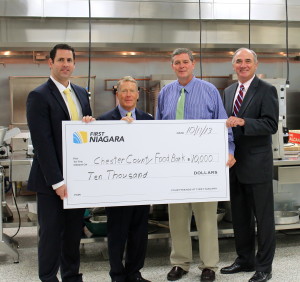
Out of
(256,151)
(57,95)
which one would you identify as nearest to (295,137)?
(256,151)

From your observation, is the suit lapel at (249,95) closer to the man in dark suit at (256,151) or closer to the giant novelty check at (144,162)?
the man in dark suit at (256,151)

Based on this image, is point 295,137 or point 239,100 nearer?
point 239,100

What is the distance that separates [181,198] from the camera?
2.71 m

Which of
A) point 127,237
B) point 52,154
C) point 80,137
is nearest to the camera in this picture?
point 52,154

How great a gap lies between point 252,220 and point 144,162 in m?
Result: 1.03

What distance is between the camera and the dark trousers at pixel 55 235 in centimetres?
248

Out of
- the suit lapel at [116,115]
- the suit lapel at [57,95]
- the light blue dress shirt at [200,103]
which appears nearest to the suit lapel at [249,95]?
the light blue dress shirt at [200,103]

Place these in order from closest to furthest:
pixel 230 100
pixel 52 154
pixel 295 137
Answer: pixel 52 154
pixel 230 100
pixel 295 137

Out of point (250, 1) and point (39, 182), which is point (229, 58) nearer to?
point (250, 1)

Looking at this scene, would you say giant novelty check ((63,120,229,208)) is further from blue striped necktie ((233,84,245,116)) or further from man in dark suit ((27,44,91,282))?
blue striped necktie ((233,84,245,116))

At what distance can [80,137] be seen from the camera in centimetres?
253

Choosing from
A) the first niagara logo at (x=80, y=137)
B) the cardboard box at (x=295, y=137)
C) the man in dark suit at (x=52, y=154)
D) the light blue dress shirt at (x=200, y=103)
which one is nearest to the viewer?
the man in dark suit at (x=52, y=154)

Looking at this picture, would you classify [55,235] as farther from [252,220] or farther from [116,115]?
[252,220]

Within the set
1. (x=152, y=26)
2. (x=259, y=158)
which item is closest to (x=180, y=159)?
(x=259, y=158)
